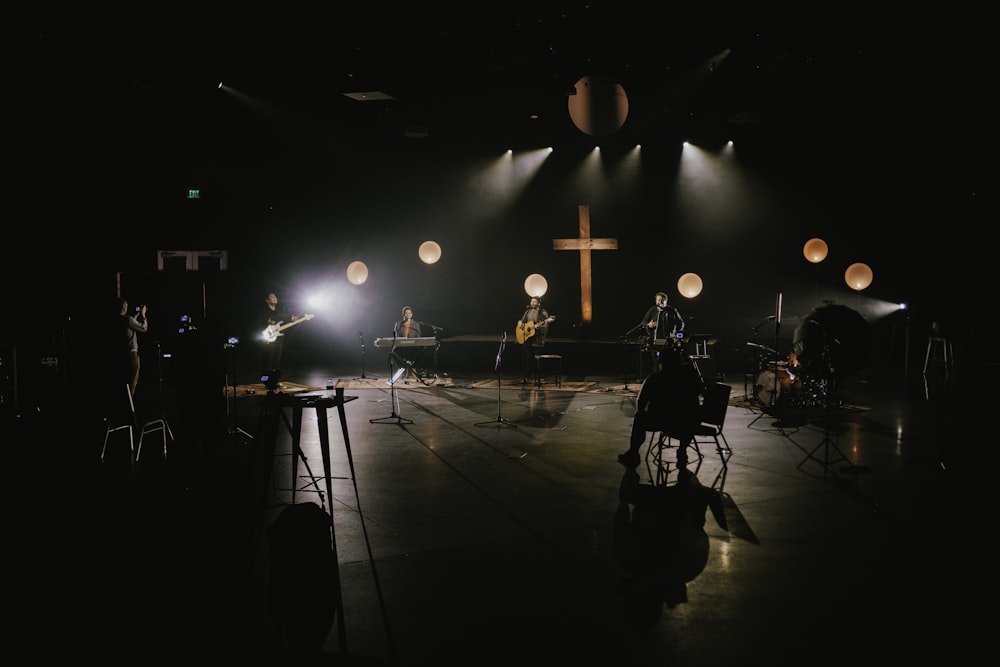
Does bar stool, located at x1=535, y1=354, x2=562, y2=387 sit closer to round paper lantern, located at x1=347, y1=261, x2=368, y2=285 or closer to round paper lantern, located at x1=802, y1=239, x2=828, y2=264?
round paper lantern, located at x1=347, y1=261, x2=368, y2=285

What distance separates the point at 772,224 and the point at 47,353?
504 inches

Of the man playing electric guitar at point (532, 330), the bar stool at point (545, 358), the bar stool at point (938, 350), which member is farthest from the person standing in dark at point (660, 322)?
the bar stool at point (938, 350)

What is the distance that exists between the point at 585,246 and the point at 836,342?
7.31 meters

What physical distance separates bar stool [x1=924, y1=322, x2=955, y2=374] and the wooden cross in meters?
5.83

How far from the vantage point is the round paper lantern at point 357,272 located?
48.6 feet

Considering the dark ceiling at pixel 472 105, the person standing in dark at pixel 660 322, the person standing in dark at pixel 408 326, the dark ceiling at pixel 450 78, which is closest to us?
the dark ceiling at pixel 450 78

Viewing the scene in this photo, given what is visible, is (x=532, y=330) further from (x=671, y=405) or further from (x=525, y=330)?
(x=671, y=405)

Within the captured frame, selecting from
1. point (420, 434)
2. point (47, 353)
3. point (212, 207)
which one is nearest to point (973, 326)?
point (420, 434)

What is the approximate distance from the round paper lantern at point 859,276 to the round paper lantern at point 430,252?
8.15 m

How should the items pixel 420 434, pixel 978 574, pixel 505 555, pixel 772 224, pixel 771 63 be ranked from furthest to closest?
pixel 772 224, pixel 771 63, pixel 420 434, pixel 505 555, pixel 978 574

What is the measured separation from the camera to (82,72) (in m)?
9.63

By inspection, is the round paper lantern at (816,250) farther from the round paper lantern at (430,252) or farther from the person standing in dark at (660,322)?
the round paper lantern at (430,252)

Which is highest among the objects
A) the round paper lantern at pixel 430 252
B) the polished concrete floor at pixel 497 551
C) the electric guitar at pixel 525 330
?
the round paper lantern at pixel 430 252

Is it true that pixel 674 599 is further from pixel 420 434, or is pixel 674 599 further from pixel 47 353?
pixel 47 353
